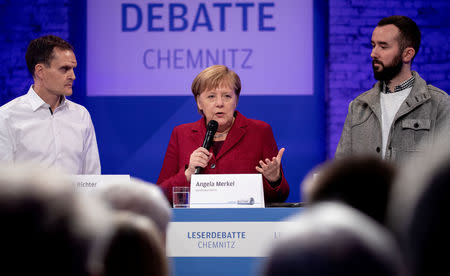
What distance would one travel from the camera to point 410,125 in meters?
2.68

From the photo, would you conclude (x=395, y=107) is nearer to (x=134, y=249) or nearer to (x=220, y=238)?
(x=220, y=238)

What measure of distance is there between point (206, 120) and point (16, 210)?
2.70 meters

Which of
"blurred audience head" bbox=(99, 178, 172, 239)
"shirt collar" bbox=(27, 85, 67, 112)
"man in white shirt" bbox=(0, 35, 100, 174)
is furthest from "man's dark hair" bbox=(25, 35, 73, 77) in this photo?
"blurred audience head" bbox=(99, 178, 172, 239)

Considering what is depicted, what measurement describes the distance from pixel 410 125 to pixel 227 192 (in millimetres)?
1166

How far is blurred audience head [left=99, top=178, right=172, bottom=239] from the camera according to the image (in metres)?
0.37

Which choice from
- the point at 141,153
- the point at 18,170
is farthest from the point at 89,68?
the point at 18,170

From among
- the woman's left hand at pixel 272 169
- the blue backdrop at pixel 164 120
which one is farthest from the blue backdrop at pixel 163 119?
the woman's left hand at pixel 272 169

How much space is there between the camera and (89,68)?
493cm

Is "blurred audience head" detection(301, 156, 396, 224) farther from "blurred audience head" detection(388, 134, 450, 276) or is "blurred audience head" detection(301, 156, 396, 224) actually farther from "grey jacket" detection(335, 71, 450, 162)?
"grey jacket" detection(335, 71, 450, 162)

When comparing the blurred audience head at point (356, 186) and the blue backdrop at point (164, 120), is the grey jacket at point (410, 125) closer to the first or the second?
the blue backdrop at point (164, 120)

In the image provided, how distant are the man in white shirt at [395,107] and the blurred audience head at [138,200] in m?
2.45

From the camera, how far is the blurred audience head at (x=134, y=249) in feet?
1.08

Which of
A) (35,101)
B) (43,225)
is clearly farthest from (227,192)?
(43,225)

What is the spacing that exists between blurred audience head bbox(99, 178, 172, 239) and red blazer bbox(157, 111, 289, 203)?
2.41 m
